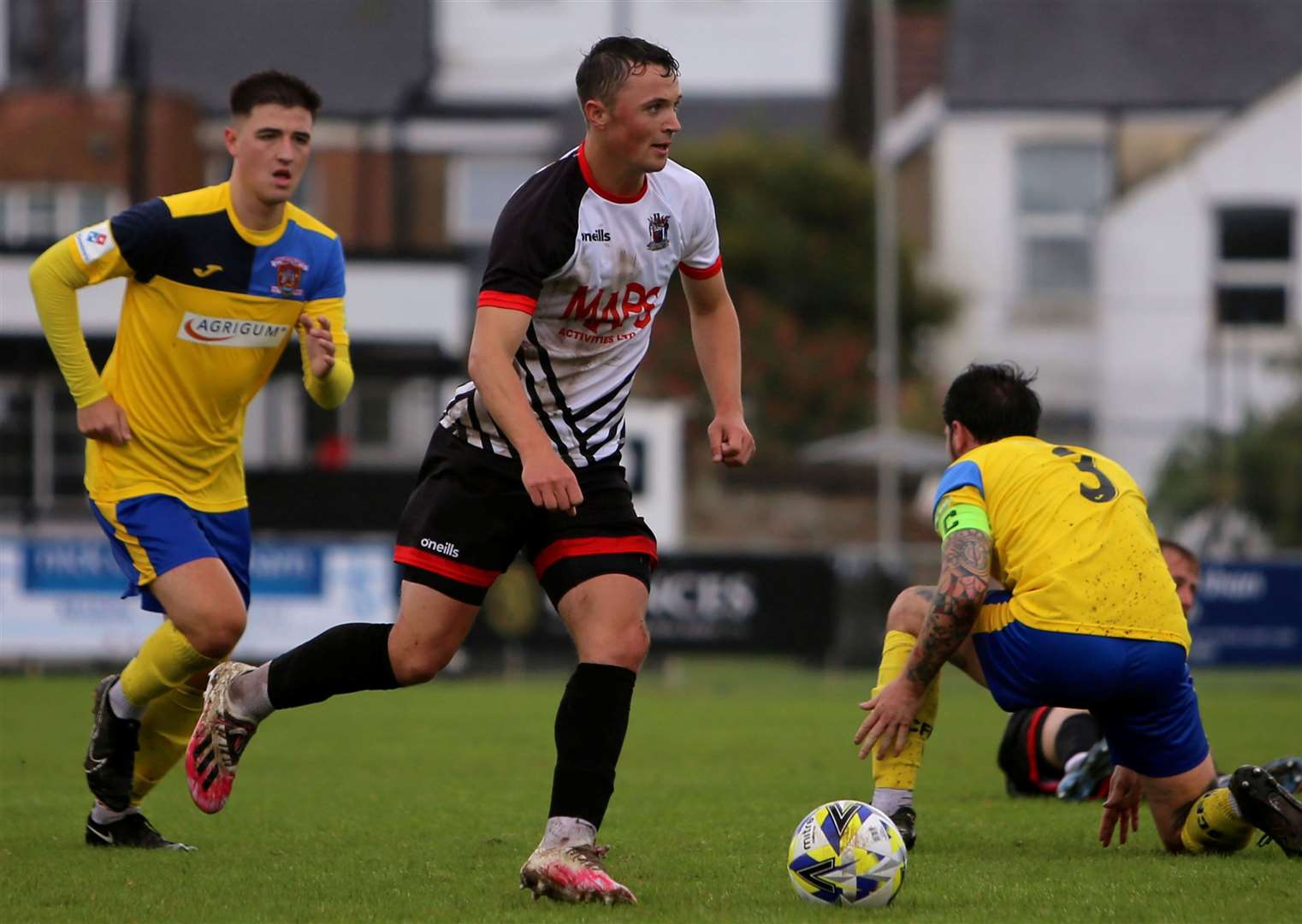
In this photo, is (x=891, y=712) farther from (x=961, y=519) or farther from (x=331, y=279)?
(x=331, y=279)

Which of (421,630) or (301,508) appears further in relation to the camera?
(301,508)

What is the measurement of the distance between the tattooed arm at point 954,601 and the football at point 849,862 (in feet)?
2.09

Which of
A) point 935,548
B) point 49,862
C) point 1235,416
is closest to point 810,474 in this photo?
point 935,548

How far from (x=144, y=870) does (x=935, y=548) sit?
22.6 metres

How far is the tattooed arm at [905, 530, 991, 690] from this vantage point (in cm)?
550

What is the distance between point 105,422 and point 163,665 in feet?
2.72

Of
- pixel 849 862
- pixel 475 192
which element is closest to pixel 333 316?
pixel 849 862

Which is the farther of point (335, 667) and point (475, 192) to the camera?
point (475, 192)

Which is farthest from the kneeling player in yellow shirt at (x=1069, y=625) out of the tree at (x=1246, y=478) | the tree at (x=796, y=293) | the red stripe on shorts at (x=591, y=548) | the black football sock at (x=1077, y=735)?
the tree at (x=796, y=293)

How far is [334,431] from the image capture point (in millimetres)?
26328

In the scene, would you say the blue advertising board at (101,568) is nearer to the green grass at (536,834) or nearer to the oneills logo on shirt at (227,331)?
the green grass at (536,834)

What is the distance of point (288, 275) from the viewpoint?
672 centimetres

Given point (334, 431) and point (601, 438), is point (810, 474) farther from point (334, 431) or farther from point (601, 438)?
point (601, 438)

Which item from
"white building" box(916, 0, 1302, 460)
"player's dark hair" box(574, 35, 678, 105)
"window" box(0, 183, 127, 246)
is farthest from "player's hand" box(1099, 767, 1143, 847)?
"window" box(0, 183, 127, 246)
